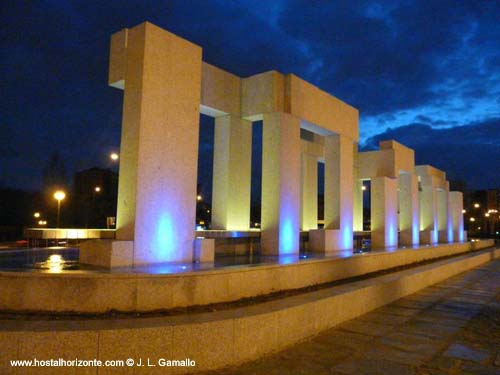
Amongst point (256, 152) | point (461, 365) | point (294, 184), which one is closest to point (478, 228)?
point (256, 152)

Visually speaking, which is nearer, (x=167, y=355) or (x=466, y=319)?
(x=167, y=355)

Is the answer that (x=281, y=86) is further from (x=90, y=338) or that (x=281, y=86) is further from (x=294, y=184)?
(x=90, y=338)

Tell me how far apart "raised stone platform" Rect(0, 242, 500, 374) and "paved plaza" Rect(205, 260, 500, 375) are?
18cm

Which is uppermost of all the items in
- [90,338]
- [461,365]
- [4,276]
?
[4,276]

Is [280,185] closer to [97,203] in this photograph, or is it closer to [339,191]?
[339,191]

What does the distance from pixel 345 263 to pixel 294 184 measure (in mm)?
2746

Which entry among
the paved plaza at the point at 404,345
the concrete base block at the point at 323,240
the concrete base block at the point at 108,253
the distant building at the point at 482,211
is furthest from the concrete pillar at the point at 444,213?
the distant building at the point at 482,211

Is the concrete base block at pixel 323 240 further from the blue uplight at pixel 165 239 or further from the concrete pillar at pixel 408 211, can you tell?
the concrete pillar at pixel 408 211

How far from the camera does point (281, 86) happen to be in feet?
39.3

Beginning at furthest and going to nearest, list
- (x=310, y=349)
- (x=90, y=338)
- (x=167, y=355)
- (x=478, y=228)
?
(x=478, y=228), (x=310, y=349), (x=167, y=355), (x=90, y=338)

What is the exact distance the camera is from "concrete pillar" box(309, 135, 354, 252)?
14.3 metres

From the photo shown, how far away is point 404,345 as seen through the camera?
645 centimetres

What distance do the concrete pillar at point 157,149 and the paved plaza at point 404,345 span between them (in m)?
3.61

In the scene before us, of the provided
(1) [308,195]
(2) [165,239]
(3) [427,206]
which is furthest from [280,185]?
(3) [427,206]
